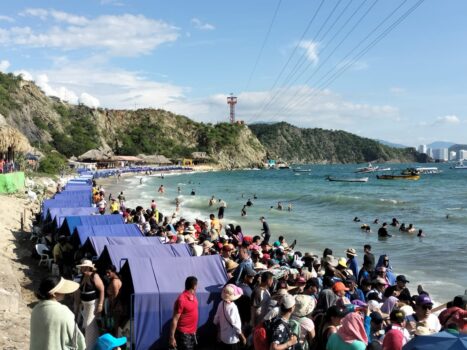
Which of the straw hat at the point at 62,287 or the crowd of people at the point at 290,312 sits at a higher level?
the straw hat at the point at 62,287

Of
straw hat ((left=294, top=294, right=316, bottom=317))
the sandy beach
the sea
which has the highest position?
straw hat ((left=294, top=294, right=316, bottom=317))

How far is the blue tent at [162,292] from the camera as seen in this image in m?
7.74

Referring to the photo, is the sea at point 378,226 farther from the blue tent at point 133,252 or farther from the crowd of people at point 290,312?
the blue tent at point 133,252

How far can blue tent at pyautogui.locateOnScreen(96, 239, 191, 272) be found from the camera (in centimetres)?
935

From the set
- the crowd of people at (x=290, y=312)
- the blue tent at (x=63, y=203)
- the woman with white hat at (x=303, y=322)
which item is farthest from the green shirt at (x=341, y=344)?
the blue tent at (x=63, y=203)

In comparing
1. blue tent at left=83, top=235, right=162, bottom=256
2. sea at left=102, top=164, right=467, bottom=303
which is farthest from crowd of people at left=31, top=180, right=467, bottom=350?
sea at left=102, top=164, right=467, bottom=303

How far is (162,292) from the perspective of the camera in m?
7.84

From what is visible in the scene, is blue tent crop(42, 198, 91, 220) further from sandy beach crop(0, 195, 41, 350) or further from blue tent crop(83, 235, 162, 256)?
blue tent crop(83, 235, 162, 256)

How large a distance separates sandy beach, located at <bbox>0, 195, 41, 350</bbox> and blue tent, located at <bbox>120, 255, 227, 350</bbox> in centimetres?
178

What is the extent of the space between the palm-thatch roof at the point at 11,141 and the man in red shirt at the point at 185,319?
25.7m

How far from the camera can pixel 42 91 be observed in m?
118

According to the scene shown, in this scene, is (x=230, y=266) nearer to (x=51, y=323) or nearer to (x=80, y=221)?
(x=80, y=221)

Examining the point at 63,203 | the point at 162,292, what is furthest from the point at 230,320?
the point at 63,203

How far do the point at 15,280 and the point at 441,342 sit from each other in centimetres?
1016
